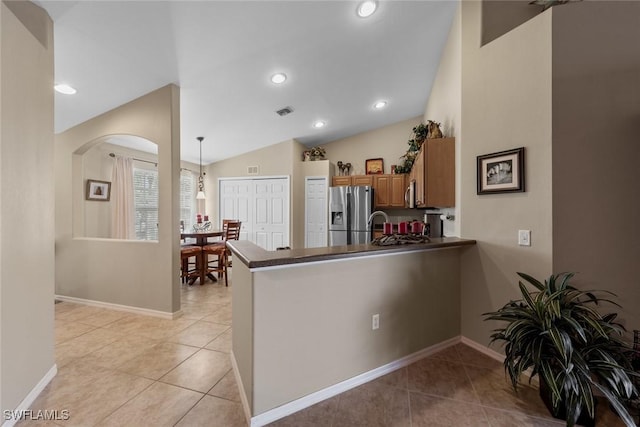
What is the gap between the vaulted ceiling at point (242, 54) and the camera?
2174 mm

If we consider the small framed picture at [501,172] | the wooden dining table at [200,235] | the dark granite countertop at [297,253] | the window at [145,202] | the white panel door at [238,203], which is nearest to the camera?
the dark granite countertop at [297,253]

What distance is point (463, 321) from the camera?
8.31 feet

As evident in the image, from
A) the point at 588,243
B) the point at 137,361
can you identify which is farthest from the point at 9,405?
the point at 588,243

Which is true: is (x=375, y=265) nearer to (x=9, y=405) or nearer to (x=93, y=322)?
(x=9, y=405)

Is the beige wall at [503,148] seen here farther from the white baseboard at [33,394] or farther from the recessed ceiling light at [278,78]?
the white baseboard at [33,394]

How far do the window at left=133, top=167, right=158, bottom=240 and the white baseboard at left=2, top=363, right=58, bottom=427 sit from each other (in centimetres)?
345

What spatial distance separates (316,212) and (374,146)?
1954 millimetres

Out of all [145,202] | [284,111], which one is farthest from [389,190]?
[145,202]

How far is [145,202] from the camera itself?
17.1 ft

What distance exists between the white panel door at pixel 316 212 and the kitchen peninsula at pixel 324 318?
353 centimetres

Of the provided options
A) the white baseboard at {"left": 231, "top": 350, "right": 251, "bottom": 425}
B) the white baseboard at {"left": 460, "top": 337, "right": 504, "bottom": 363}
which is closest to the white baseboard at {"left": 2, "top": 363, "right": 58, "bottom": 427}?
the white baseboard at {"left": 231, "top": 350, "right": 251, "bottom": 425}

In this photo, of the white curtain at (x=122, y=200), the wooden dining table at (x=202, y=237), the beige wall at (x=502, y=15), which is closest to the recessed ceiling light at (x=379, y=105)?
the beige wall at (x=502, y=15)

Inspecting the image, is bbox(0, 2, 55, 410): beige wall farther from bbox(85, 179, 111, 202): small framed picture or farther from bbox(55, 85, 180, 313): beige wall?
bbox(85, 179, 111, 202): small framed picture

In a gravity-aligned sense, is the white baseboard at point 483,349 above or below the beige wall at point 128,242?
below
